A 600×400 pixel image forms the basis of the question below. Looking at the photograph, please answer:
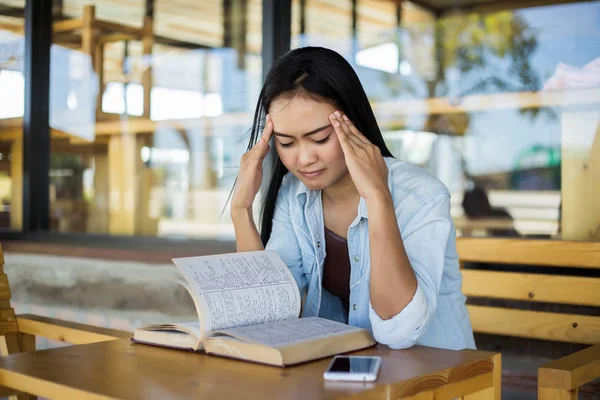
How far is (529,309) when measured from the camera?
227 centimetres

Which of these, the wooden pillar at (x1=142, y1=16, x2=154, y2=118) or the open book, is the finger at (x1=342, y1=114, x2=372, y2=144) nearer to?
the open book

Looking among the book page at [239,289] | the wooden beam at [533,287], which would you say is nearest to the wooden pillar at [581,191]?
the wooden beam at [533,287]

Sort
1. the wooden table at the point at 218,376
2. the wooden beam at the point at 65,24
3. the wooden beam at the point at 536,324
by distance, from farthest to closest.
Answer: the wooden beam at the point at 65,24 < the wooden beam at the point at 536,324 < the wooden table at the point at 218,376

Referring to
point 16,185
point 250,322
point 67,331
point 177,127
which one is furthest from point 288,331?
point 16,185

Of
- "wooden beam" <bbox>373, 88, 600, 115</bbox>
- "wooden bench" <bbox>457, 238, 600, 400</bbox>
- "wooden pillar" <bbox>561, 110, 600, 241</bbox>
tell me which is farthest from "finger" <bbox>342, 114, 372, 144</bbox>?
"wooden beam" <bbox>373, 88, 600, 115</bbox>

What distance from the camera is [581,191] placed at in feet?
8.04

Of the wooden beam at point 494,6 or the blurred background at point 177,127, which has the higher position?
the wooden beam at point 494,6

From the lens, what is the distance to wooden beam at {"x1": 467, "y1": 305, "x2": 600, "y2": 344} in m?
2.03

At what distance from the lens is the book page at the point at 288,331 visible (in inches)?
43.7

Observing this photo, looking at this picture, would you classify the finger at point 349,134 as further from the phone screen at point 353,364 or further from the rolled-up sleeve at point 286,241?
the phone screen at point 353,364

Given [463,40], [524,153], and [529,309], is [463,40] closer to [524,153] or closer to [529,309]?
[524,153]

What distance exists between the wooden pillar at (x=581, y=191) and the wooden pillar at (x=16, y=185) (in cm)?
258

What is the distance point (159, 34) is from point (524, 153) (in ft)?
6.26

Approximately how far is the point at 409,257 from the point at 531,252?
991 millimetres
